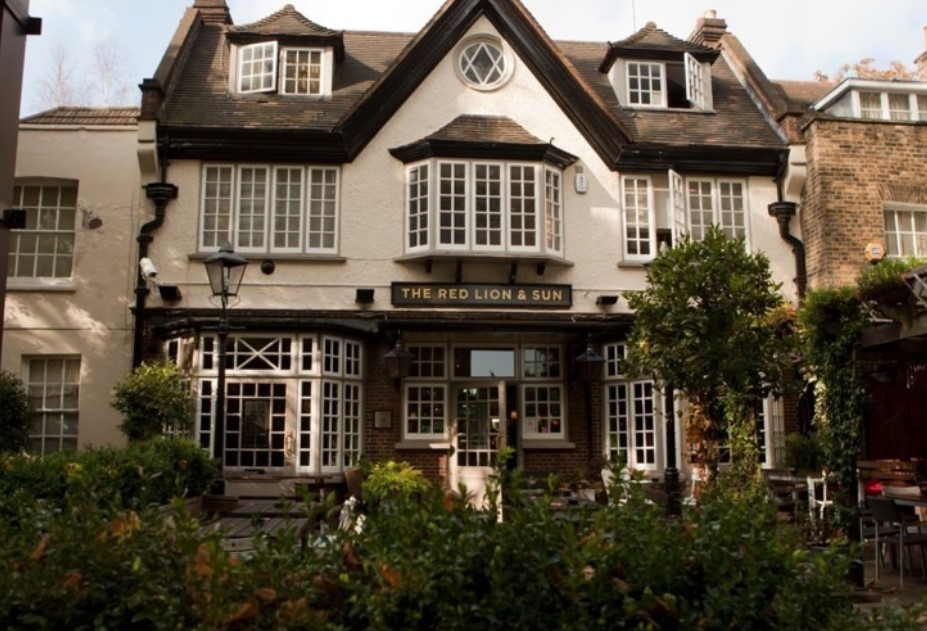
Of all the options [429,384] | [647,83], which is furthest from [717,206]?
[429,384]

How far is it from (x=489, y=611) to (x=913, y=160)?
16.8 meters

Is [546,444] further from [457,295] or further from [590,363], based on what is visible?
[457,295]

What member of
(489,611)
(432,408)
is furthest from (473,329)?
(489,611)

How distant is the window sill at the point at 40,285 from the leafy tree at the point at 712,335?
11032 millimetres

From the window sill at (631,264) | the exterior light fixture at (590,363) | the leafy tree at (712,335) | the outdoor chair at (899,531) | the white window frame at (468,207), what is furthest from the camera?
the window sill at (631,264)

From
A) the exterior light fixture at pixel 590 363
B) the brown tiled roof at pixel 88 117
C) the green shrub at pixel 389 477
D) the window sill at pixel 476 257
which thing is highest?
the brown tiled roof at pixel 88 117

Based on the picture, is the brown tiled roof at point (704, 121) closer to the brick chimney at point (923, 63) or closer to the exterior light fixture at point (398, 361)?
the brick chimney at point (923, 63)

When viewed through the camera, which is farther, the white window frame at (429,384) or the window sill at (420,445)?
the white window frame at (429,384)

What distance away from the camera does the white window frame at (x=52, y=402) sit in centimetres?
1562

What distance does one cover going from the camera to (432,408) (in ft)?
53.3

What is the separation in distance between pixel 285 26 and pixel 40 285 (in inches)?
277

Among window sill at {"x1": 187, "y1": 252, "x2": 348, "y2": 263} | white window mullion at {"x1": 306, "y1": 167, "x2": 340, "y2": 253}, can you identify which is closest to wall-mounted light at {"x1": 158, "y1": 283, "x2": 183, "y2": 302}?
window sill at {"x1": 187, "y1": 252, "x2": 348, "y2": 263}

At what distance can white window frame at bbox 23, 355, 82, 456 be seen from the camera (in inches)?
615

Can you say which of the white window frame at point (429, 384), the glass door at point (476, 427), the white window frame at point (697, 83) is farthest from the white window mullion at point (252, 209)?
the white window frame at point (697, 83)
